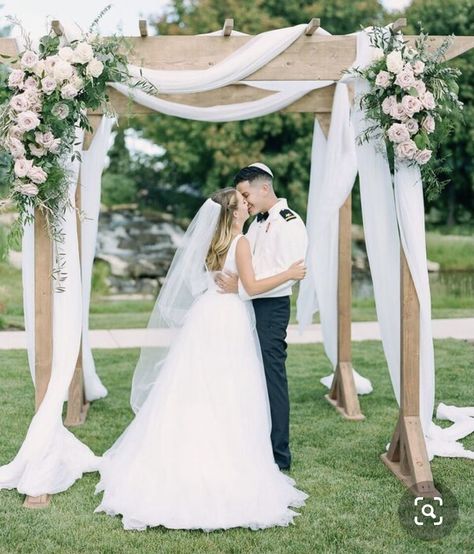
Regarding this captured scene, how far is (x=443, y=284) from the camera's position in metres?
16.8

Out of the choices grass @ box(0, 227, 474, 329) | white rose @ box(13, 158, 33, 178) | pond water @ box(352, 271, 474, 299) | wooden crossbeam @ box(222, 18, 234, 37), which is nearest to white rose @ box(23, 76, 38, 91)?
white rose @ box(13, 158, 33, 178)

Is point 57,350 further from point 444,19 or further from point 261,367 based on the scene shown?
point 444,19

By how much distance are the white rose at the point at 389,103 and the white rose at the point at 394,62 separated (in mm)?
150

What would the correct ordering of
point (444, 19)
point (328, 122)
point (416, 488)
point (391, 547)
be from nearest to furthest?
1. point (391, 547)
2. point (416, 488)
3. point (328, 122)
4. point (444, 19)

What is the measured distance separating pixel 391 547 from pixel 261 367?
50.3 inches

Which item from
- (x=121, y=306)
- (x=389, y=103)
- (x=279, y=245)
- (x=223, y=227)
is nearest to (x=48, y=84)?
(x=223, y=227)

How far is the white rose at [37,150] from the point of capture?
455 cm

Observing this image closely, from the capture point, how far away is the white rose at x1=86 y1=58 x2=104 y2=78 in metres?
4.54

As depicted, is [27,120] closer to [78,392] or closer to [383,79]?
[383,79]

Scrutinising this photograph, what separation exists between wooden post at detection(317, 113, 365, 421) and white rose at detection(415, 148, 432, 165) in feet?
5.74

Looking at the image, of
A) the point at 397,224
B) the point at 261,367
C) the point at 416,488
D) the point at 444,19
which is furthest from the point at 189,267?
the point at 444,19

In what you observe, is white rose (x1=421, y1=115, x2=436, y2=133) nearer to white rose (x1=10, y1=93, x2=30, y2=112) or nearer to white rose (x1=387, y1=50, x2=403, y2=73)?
white rose (x1=387, y1=50, x2=403, y2=73)

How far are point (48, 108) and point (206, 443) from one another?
1990mm

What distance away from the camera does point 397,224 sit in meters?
5.14
